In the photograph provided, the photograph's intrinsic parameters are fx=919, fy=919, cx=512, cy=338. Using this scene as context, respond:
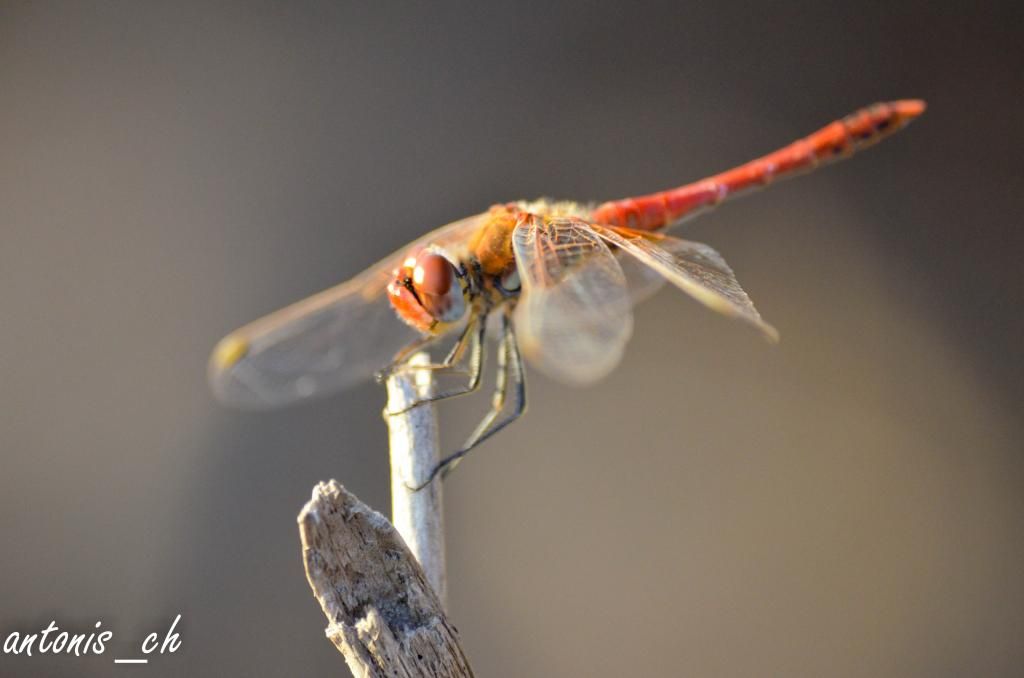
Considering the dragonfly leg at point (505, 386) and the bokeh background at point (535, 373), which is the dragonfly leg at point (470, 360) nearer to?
the dragonfly leg at point (505, 386)

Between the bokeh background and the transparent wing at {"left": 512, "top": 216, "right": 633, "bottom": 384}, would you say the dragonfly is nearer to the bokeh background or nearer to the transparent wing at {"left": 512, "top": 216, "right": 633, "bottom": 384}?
the transparent wing at {"left": 512, "top": 216, "right": 633, "bottom": 384}

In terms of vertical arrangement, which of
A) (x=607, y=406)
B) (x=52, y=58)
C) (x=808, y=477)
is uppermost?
(x=52, y=58)

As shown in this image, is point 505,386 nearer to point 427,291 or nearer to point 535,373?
point 427,291

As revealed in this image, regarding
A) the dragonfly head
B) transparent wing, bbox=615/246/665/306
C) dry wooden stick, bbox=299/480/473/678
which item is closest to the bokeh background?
transparent wing, bbox=615/246/665/306

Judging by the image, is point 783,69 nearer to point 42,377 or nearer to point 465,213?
point 465,213

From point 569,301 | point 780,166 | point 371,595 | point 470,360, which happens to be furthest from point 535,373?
point 371,595

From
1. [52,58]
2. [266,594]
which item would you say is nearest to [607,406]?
[266,594]
